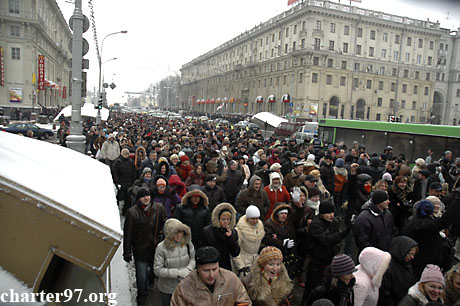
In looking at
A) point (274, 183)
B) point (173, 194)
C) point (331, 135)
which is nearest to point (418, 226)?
point (274, 183)

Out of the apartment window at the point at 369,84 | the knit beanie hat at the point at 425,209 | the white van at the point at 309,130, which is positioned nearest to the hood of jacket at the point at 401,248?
the knit beanie hat at the point at 425,209

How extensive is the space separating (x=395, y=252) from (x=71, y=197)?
322 centimetres

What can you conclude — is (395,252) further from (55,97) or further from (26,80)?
(55,97)

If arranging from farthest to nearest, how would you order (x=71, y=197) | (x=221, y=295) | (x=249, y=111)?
(x=249, y=111) → (x=221, y=295) → (x=71, y=197)

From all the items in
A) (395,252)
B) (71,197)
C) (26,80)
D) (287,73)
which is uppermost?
(287,73)

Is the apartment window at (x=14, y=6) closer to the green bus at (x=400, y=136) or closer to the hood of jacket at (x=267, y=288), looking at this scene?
the green bus at (x=400, y=136)

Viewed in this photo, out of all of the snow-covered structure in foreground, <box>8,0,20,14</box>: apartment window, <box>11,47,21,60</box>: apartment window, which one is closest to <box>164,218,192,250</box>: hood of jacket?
the snow-covered structure in foreground

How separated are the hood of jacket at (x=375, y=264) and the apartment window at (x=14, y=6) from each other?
59066 millimetres

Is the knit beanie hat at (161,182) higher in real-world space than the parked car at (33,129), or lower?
higher

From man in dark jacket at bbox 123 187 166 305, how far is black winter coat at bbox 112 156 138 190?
387 cm

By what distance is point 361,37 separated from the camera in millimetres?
62375

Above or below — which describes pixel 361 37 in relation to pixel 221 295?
above

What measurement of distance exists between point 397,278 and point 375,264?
0.44 meters

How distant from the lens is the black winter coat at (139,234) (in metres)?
4.60
